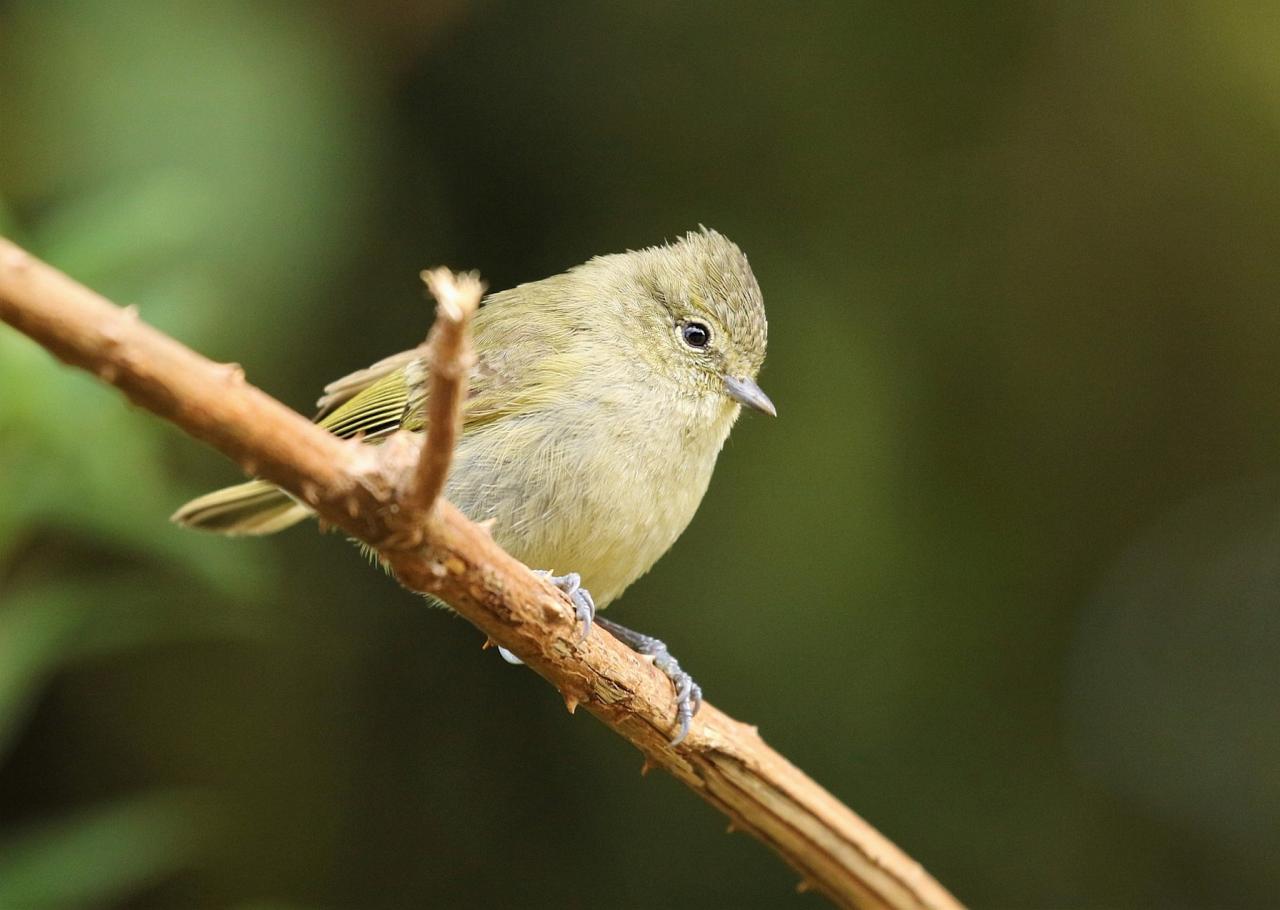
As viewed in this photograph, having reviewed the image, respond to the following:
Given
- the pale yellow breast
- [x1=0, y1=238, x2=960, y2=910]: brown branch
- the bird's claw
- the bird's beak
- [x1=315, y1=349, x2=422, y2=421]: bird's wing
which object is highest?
the bird's beak

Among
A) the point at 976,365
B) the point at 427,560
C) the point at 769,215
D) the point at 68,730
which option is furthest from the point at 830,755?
the point at 427,560

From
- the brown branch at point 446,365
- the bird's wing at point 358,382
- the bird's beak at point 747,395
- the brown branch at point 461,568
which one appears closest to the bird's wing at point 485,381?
the bird's wing at point 358,382

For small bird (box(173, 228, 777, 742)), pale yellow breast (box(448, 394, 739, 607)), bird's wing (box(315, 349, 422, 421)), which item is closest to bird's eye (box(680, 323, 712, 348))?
A: small bird (box(173, 228, 777, 742))

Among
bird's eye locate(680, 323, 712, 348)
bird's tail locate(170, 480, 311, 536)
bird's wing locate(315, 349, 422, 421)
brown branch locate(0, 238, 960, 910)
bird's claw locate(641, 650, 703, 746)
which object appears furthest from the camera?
bird's wing locate(315, 349, 422, 421)

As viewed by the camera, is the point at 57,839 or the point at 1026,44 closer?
the point at 57,839

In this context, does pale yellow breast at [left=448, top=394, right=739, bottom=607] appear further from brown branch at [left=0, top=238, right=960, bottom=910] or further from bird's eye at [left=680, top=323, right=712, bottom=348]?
brown branch at [left=0, top=238, right=960, bottom=910]

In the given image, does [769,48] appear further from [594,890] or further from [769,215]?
[594,890]

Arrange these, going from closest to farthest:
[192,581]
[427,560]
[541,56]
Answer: [427,560]
[192,581]
[541,56]

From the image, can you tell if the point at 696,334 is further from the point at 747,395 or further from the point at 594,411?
the point at 594,411
